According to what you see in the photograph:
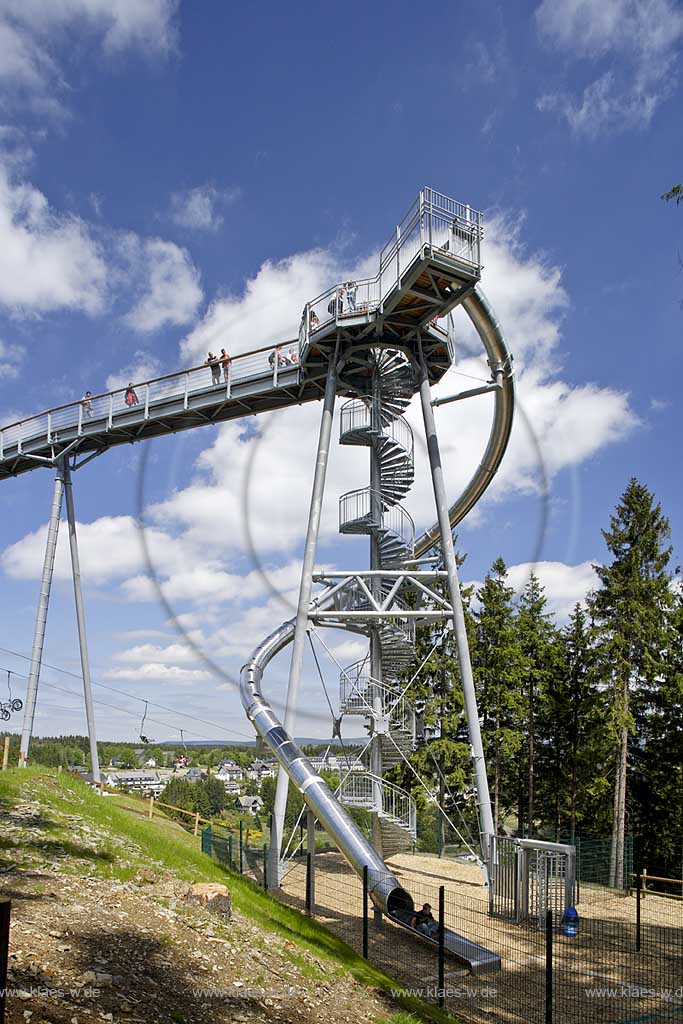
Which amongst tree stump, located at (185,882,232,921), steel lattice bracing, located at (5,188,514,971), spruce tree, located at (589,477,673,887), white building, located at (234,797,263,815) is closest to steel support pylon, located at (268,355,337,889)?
steel lattice bracing, located at (5,188,514,971)

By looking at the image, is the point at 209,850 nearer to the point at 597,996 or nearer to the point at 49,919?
the point at 597,996

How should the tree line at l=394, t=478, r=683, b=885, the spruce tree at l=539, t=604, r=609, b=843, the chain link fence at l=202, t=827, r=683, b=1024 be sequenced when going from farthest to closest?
the spruce tree at l=539, t=604, r=609, b=843 → the tree line at l=394, t=478, r=683, b=885 → the chain link fence at l=202, t=827, r=683, b=1024

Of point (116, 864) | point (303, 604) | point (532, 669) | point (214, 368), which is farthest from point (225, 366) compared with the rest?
point (532, 669)

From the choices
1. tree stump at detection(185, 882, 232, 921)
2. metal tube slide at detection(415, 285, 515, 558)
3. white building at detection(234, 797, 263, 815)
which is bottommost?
white building at detection(234, 797, 263, 815)

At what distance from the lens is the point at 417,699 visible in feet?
127

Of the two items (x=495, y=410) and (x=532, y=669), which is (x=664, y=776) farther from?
(x=495, y=410)

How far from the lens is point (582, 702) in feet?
129

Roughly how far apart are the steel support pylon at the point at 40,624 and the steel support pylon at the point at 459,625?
14.0 metres

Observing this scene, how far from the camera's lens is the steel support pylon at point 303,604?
20422 millimetres

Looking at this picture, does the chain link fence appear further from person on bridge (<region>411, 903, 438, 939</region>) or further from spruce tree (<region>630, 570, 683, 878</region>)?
spruce tree (<region>630, 570, 683, 878</region>)

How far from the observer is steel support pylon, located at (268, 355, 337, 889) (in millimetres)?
20422

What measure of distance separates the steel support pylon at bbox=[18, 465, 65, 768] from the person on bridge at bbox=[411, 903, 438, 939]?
14.7 m

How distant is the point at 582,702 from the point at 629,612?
840cm

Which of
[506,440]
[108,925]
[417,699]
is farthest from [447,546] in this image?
[417,699]
